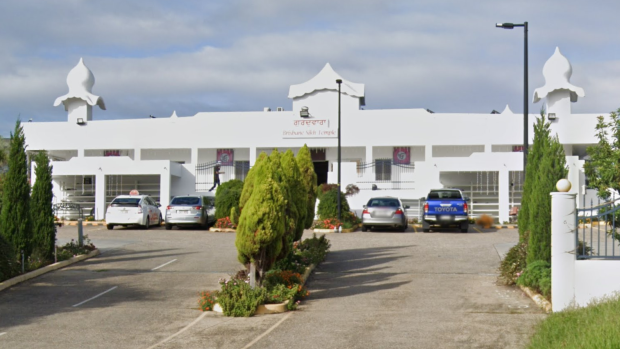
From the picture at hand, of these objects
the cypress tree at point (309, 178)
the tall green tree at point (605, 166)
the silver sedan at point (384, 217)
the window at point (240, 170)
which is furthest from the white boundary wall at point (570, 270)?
the window at point (240, 170)

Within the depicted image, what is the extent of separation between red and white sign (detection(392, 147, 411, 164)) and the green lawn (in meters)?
28.4

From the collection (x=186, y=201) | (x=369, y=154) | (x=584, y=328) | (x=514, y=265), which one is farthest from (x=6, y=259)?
(x=369, y=154)

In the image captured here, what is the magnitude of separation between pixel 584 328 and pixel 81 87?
130 feet

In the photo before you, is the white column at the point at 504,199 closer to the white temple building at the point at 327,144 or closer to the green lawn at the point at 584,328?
the white temple building at the point at 327,144

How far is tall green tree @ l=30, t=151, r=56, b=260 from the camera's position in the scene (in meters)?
18.5

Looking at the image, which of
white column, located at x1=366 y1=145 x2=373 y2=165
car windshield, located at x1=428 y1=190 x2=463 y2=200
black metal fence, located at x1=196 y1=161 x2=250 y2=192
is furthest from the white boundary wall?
black metal fence, located at x1=196 y1=161 x2=250 y2=192

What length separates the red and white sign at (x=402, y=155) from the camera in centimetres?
3959

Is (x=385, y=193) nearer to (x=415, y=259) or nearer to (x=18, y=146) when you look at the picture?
(x=415, y=259)

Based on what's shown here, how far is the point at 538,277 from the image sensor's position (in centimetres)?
1369

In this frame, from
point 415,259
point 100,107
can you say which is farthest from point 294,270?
point 100,107

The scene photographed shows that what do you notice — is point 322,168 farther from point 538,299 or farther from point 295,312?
point 538,299

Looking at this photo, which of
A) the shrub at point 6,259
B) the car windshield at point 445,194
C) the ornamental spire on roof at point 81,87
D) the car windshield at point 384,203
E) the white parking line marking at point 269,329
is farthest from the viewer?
the ornamental spire on roof at point 81,87

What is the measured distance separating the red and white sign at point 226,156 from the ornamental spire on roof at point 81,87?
8.81m

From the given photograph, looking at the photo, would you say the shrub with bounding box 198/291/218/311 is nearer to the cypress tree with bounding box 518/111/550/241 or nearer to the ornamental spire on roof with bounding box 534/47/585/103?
the cypress tree with bounding box 518/111/550/241
